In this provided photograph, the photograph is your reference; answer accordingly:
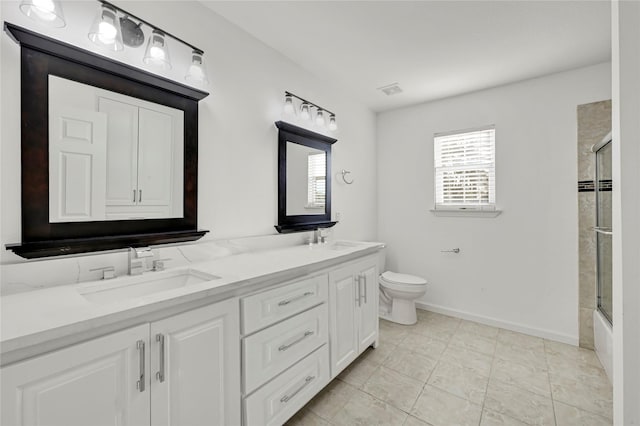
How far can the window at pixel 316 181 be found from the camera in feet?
8.41

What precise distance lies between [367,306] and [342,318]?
36 centimetres

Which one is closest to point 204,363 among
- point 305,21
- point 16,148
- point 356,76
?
point 16,148

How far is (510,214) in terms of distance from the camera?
110 inches

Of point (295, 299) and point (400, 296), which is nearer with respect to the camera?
point (295, 299)

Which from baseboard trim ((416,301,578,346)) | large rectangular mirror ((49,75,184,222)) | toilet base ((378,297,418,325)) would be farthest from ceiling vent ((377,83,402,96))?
baseboard trim ((416,301,578,346))

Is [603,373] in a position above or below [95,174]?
below

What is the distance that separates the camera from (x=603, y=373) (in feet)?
6.73

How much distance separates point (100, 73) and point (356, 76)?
2028mm

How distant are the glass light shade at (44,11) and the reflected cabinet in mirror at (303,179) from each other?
4.25 feet

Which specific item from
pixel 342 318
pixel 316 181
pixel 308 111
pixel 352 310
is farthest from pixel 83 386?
pixel 308 111

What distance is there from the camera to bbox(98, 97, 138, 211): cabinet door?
1.35m

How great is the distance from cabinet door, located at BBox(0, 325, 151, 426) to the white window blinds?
3047mm

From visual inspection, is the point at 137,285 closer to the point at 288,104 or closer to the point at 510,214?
the point at 288,104

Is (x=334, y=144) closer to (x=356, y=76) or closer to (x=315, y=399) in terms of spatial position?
(x=356, y=76)
